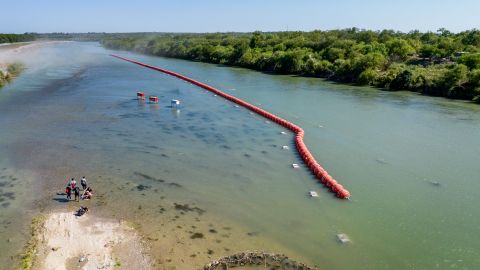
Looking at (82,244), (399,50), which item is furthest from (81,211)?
(399,50)

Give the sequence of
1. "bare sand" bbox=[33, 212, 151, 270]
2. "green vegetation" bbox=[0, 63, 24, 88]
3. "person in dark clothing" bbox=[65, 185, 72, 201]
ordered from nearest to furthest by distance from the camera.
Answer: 1. "bare sand" bbox=[33, 212, 151, 270]
2. "person in dark clothing" bbox=[65, 185, 72, 201]
3. "green vegetation" bbox=[0, 63, 24, 88]

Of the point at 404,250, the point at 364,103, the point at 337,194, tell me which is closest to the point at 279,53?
the point at 364,103

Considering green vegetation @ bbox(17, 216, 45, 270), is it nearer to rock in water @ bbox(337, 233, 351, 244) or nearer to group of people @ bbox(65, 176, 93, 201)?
group of people @ bbox(65, 176, 93, 201)

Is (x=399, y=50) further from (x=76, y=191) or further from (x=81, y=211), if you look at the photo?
(x=81, y=211)

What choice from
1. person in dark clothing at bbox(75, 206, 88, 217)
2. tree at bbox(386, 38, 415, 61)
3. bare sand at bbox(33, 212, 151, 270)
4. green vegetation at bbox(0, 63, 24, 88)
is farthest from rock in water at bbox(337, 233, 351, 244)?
tree at bbox(386, 38, 415, 61)

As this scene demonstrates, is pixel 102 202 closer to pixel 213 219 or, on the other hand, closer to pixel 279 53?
pixel 213 219

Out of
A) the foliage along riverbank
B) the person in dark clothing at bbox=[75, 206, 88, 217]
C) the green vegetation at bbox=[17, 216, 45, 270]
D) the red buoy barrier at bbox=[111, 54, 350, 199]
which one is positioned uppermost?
the foliage along riverbank
